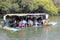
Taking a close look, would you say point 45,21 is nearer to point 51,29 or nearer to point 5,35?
point 51,29

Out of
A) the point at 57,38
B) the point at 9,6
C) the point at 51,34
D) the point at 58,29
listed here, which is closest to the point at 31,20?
the point at 58,29

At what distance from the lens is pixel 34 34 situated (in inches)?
1133

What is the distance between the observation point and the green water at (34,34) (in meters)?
27.0

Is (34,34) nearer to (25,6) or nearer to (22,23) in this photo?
(22,23)

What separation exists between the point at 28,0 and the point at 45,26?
11.5 meters

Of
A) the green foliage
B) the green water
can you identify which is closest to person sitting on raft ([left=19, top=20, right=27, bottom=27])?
the green water

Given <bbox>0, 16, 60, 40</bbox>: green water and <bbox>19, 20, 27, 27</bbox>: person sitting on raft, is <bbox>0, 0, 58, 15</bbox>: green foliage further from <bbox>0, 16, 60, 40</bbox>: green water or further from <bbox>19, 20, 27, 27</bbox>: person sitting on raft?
<bbox>0, 16, 60, 40</bbox>: green water

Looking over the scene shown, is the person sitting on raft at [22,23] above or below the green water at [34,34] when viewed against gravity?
above

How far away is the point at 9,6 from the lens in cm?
4403

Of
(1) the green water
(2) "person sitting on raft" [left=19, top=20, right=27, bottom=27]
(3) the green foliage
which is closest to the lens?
(1) the green water

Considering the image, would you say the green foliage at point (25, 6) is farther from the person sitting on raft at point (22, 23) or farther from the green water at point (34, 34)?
the green water at point (34, 34)

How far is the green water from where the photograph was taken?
88.5ft

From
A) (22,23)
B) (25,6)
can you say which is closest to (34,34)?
(22,23)

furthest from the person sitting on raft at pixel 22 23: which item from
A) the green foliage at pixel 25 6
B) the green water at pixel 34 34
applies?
the green foliage at pixel 25 6
